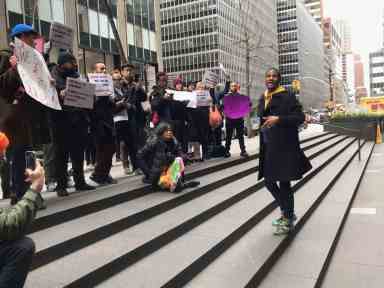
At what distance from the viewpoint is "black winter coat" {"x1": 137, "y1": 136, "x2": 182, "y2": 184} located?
5.68 meters

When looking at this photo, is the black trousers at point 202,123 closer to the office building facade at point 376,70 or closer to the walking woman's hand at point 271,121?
the walking woman's hand at point 271,121

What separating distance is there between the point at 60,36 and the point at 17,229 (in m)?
3.47

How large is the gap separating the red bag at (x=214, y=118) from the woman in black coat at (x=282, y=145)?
410 centimetres

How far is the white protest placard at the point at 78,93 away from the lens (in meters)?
4.88

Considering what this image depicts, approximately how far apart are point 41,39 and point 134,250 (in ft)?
8.79

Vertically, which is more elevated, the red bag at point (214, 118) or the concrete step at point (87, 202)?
the red bag at point (214, 118)

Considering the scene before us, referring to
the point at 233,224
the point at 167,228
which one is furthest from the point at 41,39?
the point at 233,224

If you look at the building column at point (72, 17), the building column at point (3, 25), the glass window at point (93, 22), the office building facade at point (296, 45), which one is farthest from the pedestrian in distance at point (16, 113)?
the office building facade at point (296, 45)

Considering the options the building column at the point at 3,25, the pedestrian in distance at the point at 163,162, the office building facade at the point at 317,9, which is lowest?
the pedestrian in distance at the point at 163,162

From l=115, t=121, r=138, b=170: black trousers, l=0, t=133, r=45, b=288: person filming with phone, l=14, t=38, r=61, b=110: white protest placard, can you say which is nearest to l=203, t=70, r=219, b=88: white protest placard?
l=115, t=121, r=138, b=170: black trousers

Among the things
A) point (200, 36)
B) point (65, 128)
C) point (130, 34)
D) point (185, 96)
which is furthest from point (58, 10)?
point (200, 36)

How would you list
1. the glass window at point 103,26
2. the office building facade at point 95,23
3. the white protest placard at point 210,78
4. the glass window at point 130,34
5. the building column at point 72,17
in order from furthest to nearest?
the glass window at point 130,34 → the glass window at point 103,26 → the building column at point 72,17 → the office building facade at point 95,23 → the white protest placard at point 210,78

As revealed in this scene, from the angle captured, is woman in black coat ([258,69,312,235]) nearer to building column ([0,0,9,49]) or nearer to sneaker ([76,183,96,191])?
sneaker ([76,183,96,191])

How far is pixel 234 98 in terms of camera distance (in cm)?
903
